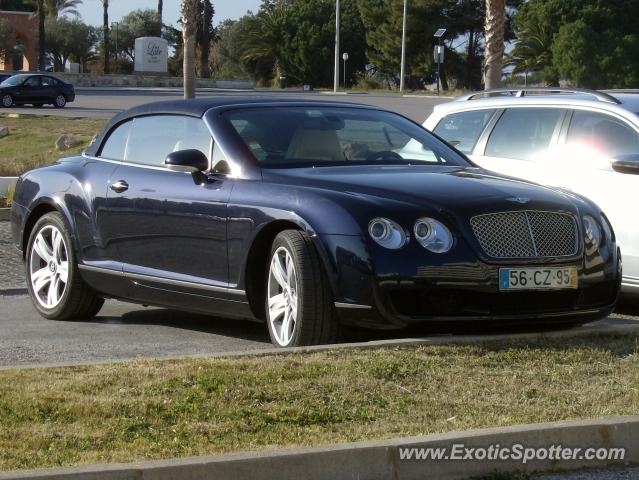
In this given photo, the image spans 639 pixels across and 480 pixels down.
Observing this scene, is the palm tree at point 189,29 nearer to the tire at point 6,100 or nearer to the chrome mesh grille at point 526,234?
the tire at point 6,100

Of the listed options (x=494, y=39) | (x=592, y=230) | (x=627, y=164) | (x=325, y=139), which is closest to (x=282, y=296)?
(x=325, y=139)

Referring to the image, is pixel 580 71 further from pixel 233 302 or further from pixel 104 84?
pixel 233 302

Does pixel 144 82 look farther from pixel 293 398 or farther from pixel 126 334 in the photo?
pixel 293 398

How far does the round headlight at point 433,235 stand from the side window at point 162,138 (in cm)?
176

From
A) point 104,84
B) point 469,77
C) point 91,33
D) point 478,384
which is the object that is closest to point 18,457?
point 478,384

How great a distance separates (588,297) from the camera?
7273 mm

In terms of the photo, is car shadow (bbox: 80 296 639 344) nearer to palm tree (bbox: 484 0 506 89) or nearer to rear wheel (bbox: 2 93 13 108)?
palm tree (bbox: 484 0 506 89)

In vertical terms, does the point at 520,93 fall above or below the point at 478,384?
above

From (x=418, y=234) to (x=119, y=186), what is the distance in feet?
8.17

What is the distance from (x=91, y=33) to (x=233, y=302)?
329ft

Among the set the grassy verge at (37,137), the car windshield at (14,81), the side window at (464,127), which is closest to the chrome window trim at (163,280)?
the side window at (464,127)

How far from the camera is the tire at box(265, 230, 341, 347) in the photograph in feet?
22.5

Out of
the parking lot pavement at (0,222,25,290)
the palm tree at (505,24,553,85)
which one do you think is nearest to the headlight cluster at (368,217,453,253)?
the parking lot pavement at (0,222,25,290)

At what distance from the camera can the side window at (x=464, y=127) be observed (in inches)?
416
